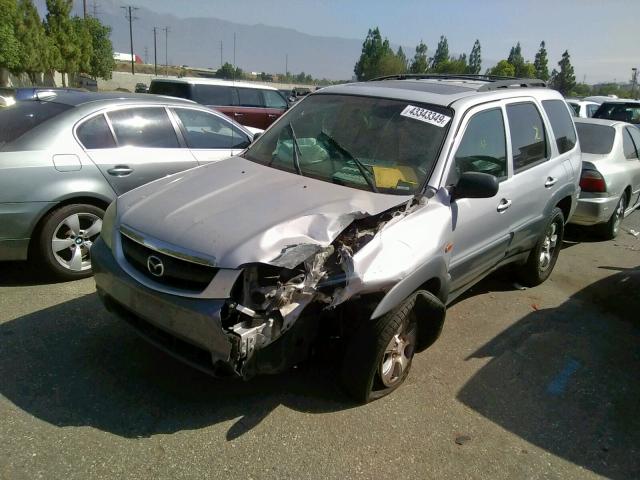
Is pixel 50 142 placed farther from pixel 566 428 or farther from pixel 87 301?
pixel 566 428

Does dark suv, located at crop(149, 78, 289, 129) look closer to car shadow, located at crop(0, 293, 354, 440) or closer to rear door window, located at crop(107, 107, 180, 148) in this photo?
rear door window, located at crop(107, 107, 180, 148)

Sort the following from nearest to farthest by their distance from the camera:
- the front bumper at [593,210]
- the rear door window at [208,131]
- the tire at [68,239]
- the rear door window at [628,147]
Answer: the tire at [68,239]
the rear door window at [208,131]
the front bumper at [593,210]
the rear door window at [628,147]

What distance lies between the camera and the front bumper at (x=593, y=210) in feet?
21.5

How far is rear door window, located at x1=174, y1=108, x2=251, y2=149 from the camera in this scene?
214 inches

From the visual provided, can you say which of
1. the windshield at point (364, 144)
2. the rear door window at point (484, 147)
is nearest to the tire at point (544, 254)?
the rear door window at point (484, 147)

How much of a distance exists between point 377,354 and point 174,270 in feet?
3.96

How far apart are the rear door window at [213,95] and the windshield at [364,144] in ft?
25.8

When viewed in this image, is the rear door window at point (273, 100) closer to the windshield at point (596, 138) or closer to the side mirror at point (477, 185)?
the windshield at point (596, 138)

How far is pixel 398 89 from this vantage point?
4.02 m

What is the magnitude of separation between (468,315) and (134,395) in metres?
2.82

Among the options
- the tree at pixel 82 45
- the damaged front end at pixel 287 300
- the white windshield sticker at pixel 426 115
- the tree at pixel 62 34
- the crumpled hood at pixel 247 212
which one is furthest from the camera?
the tree at pixel 82 45

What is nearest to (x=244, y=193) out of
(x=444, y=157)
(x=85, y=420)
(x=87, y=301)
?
(x=444, y=157)

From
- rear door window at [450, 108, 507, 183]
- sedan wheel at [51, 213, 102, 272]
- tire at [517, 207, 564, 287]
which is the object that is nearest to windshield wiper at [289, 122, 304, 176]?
rear door window at [450, 108, 507, 183]

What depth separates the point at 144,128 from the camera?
5.06m
